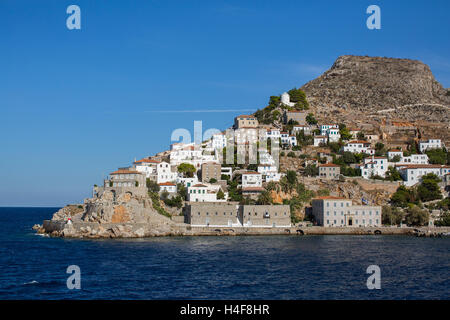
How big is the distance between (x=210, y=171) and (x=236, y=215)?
1171cm

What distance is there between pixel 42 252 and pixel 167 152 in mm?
39595

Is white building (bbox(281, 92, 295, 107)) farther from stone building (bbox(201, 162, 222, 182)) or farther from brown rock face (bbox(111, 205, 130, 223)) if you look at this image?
brown rock face (bbox(111, 205, 130, 223))

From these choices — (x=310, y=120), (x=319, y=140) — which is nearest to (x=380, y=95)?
(x=310, y=120)

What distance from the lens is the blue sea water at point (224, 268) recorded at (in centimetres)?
2316

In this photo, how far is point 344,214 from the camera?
52.2 meters

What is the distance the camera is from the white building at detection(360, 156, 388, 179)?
63094 millimetres

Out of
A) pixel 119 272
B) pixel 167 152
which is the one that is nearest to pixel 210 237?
pixel 119 272

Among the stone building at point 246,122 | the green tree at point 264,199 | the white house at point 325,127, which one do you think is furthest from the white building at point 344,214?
the stone building at point 246,122

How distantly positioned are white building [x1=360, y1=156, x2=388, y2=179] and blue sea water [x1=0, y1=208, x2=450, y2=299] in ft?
60.2

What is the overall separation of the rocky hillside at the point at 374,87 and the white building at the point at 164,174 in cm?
3790

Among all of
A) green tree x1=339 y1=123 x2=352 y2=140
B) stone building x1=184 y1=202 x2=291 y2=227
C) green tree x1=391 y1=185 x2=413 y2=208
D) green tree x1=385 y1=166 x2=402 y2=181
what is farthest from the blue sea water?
green tree x1=339 y1=123 x2=352 y2=140

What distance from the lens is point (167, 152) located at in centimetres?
7519

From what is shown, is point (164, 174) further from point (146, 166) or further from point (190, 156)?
point (190, 156)
